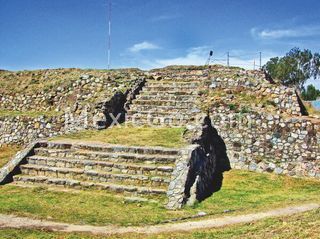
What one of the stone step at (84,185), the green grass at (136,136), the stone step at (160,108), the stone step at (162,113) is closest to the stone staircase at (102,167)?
the stone step at (84,185)

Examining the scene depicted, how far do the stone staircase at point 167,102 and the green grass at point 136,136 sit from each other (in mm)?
977

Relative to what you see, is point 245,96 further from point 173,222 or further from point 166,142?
point 173,222

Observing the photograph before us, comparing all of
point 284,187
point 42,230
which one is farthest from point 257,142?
point 42,230

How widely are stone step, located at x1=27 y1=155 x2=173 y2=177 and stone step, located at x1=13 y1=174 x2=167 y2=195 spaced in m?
0.71

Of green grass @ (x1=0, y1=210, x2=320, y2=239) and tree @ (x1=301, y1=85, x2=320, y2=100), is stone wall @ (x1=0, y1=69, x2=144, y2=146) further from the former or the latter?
tree @ (x1=301, y1=85, x2=320, y2=100)

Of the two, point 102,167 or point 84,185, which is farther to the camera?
point 102,167

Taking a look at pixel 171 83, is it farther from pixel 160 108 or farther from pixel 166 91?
pixel 160 108

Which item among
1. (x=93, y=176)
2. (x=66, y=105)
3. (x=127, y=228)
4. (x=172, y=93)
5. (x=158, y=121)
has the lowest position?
(x=127, y=228)

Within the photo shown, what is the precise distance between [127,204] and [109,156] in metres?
2.70

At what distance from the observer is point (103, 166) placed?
13117 millimetres

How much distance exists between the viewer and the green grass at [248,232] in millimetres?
7164

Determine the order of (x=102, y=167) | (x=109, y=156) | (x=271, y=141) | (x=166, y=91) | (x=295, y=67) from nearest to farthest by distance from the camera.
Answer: (x=102, y=167) → (x=109, y=156) → (x=271, y=141) → (x=166, y=91) → (x=295, y=67)

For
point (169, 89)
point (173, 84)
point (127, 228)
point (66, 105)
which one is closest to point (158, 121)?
point (169, 89)

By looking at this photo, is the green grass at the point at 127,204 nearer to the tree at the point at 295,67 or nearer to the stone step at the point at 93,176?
the stone step at the point at 93,176
